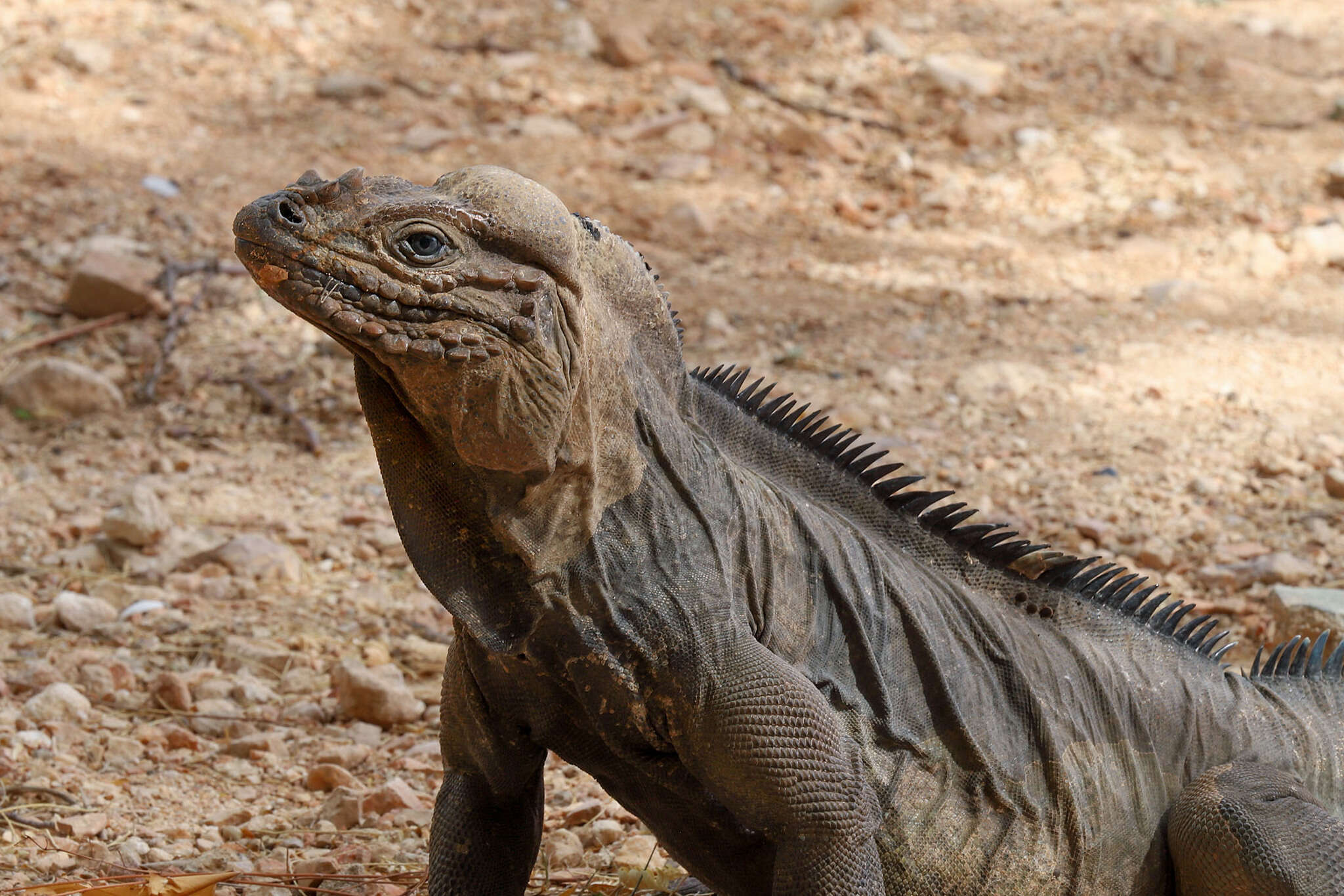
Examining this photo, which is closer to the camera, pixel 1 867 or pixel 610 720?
pixel 610 720

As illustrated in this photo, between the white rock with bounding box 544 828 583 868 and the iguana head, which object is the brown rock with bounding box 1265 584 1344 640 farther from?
the iguana head

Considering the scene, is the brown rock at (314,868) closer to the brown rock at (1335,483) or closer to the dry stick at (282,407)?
the dry stick at (282,407)

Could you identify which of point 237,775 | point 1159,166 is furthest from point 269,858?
point 1159,166

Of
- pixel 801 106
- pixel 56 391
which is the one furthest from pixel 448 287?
pixel 801 106

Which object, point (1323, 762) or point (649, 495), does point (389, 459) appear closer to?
point (649, 495)

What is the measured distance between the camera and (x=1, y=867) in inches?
157

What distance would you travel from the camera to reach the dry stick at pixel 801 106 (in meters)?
11.8

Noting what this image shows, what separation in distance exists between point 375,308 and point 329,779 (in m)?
2.77

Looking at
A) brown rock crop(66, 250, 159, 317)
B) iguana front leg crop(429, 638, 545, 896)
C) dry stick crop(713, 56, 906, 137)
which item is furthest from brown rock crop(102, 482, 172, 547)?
dry stick crop(713, 56, 906, 137)

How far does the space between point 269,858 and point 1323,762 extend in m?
3.11

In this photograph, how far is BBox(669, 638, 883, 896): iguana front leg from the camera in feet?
9.88

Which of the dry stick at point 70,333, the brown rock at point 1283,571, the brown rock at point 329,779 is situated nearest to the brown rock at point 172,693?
the brown rock at point 329,779

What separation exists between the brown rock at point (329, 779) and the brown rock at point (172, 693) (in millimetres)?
703

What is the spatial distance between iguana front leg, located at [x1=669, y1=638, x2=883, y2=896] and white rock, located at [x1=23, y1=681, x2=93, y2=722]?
2.92m
